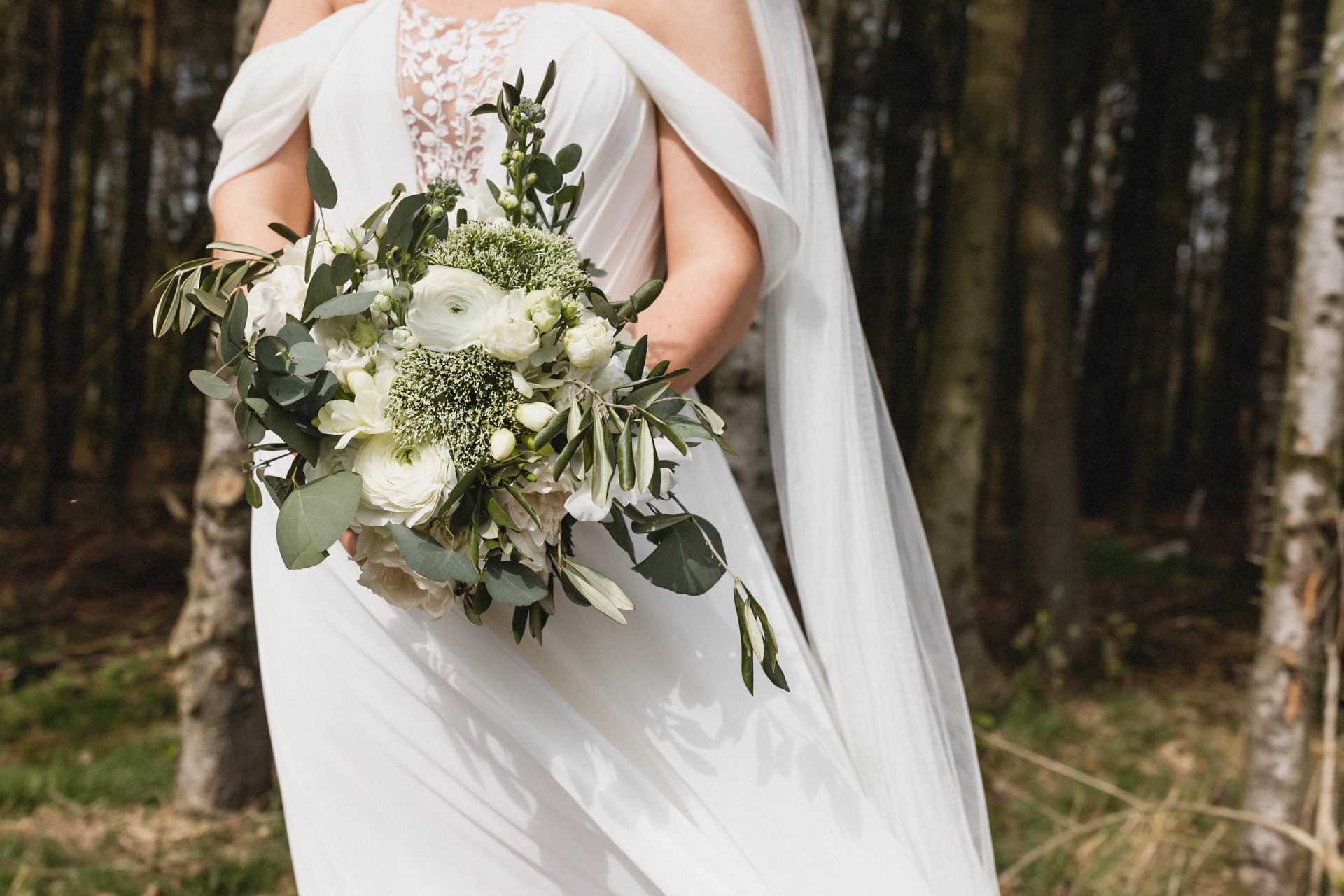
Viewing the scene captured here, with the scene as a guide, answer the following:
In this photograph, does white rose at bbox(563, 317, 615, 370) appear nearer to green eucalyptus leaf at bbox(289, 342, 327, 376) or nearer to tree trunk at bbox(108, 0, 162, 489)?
green eucalyptus leaf at bbox(289, 342, 327, 376)

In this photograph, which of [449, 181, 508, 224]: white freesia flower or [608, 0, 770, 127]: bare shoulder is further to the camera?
[608, 0, 770, 127]: bare shoulder

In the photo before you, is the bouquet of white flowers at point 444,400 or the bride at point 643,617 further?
the bride at point 643,617

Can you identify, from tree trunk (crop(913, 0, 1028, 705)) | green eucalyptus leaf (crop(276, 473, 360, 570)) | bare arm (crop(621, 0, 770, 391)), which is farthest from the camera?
tree trunk (crop(913, 0, 1028, 705))

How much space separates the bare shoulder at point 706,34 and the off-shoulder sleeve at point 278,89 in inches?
18.4

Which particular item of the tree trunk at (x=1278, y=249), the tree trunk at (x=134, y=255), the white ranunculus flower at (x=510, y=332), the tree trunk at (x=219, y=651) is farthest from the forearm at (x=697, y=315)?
the tree trunk at (x=134, y=255)

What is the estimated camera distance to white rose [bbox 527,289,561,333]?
1312 millimetres

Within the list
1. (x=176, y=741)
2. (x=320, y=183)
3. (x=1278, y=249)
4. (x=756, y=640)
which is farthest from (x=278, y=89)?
(x=1278, y=249)

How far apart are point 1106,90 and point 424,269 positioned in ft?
45.2

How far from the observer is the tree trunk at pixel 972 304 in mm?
4871

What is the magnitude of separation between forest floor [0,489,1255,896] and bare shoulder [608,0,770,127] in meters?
2.22

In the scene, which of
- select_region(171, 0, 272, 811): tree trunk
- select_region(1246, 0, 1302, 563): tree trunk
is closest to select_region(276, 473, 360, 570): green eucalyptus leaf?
select_region(171, 0, 272, 811): tree trunk

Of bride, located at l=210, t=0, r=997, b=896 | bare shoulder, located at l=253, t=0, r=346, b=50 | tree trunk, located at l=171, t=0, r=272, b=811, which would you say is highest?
bare shoulder, located at l=253, t=0, r=346, b=50

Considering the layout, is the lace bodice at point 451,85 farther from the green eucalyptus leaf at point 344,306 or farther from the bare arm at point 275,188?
the green eucalyptus leaf at point 344,306

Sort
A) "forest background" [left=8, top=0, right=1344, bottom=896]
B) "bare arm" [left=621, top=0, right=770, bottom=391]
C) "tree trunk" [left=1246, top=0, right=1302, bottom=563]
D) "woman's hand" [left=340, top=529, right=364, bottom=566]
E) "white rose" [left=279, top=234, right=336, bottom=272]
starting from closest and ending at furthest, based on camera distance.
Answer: "white rose" [left=279, top=234, right=336, bottom=272] → "woman's hand" [left=340, top=529, right=364, bottom=566] → "bare arm" [left=621, top=0, right=770, bottom=391] → "forest background" [left=8, top=0, right=1344, bottom=896] → "tree trunk" [left=1246, top=0, right=1302, bottom=563]
